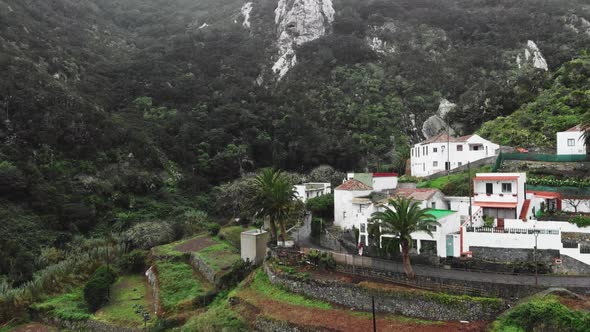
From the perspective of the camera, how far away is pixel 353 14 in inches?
4889

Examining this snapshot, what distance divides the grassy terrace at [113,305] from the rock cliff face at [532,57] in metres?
90.8

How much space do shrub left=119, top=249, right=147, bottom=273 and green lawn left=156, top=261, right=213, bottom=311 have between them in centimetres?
354

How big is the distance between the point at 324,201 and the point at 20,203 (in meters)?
37.0

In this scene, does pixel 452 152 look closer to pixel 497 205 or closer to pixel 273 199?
pixel 497 205

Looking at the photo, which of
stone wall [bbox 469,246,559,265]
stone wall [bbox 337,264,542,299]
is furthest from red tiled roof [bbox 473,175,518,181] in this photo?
stone wall [bbox 337,264,542,299]

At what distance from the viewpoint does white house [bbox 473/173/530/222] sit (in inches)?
1164

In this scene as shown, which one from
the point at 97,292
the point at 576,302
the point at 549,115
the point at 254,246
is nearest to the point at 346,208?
the point at 254,246

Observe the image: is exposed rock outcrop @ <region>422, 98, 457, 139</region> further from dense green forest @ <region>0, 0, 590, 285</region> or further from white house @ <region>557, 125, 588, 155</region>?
white house @ <region>557, 125, 588, 155</region>

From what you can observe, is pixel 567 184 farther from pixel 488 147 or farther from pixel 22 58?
pixel 22 58

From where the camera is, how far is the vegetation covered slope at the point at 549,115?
50.4 metres

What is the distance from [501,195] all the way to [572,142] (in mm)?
16063

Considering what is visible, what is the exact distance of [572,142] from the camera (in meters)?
39.4

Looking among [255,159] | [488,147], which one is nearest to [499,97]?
[488,147]

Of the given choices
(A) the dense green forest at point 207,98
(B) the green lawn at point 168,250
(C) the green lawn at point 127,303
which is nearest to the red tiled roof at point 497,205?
(C) the green lawn at point 127,303
